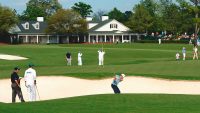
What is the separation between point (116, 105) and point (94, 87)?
1232 centimetres

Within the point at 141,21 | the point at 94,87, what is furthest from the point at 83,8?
the point at 94,87

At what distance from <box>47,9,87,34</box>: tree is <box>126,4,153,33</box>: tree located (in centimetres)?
1552

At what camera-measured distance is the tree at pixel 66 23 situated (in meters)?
127

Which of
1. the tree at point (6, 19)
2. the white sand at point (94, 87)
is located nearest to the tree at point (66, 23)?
the tree at point (6, 19)

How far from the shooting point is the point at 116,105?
19156mm

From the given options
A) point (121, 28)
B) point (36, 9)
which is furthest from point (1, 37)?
point (36, 9)

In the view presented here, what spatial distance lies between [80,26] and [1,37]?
64.4 feet

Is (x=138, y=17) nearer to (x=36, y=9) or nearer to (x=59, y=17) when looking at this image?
(x=59, y=17)

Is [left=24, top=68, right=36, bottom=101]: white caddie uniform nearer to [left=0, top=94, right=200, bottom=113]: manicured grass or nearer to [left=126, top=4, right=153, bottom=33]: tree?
[left=0, top=94, right=200, bottom=113]: manicured grass

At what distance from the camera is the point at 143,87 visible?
31.2 m

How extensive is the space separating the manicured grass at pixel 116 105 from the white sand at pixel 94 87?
8.08 metres

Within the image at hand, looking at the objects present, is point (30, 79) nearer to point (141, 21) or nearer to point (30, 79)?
point (30, 79)

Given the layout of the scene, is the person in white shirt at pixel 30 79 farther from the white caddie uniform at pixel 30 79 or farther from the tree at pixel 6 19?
the tree at pixel 6 19

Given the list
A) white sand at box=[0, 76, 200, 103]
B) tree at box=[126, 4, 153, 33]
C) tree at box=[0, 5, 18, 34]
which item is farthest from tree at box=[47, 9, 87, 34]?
white sand at box=[0, 76, 200, 103]
